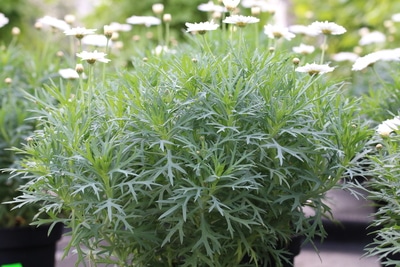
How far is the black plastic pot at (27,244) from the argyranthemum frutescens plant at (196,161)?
1.96 feet

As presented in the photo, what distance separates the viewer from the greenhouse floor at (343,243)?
244cm

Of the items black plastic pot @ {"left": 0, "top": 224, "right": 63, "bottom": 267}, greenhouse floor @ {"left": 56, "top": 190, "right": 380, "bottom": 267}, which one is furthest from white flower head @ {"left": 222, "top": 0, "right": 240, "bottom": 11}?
black plastic pot @ {"left": 0, "top": 224, "right": 63, "bottom": 267}

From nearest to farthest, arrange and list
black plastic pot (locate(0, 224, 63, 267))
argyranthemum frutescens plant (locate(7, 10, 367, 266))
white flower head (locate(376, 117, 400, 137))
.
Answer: argyranthemum frutescens plant (locate(7, 10, 367, 266)), white flower head (locate(376, 117, 400, 137)), black plastic pot (locate(0, 224, 63, 267))

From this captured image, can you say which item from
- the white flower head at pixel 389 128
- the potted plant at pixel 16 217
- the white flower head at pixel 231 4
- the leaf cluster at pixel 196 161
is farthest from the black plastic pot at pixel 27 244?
the white flower head at pixel 389 128

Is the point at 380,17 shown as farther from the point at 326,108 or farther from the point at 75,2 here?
the point at 75,2

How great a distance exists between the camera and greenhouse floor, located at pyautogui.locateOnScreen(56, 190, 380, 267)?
2444mm

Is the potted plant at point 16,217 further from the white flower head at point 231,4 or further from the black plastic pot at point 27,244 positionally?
the white flower head at point 231,4

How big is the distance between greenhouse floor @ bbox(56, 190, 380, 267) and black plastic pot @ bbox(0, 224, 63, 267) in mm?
75

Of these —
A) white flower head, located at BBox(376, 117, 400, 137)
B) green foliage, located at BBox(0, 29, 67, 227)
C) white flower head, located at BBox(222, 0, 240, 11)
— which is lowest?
green foliage, located at BBox(0, 29, 67, 227)

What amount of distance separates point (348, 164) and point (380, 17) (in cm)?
290

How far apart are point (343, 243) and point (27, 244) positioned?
1154 mm

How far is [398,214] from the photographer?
5.51 ft

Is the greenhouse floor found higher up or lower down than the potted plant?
lower down

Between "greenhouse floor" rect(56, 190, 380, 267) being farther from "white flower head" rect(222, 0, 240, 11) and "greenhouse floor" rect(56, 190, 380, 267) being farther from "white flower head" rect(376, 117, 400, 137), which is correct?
"white flower head" rect(222, 0, 240, 11)
